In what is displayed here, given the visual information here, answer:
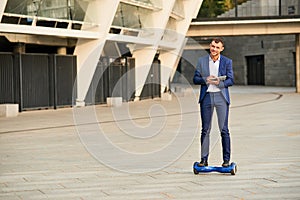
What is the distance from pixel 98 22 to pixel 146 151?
58.3 feet

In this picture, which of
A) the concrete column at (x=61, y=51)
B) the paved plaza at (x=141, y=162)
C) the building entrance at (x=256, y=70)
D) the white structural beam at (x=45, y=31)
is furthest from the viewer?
the building entrance at (x=256, y=70)

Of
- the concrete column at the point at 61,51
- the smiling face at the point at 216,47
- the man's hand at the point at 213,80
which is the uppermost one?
the concrete column at the point at 61,51

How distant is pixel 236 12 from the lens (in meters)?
43.4

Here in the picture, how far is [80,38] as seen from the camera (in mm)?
29641

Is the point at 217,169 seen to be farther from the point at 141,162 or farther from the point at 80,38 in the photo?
the point at 80,38

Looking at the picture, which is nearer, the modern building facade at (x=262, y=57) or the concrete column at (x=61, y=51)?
the concrete column at (x=61, y=51)

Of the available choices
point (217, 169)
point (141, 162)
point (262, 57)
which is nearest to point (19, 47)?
point (141, 162)

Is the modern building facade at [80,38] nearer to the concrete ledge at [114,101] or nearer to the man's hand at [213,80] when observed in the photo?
the concrete ledge at [114,101]

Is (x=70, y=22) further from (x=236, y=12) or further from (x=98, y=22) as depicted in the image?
(x=236, y=12)

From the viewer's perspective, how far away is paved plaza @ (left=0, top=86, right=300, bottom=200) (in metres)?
7.80

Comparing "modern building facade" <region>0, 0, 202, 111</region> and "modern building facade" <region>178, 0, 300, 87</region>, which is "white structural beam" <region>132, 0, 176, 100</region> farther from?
"modern building facade" <region>178, 0, 300, 87</region>

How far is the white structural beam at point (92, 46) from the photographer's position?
2923 centimetres

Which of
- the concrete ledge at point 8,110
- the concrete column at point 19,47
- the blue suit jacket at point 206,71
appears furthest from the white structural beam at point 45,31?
the blue suit jacket at point 206,71

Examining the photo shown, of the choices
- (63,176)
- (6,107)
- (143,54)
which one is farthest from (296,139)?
(143,54)
